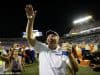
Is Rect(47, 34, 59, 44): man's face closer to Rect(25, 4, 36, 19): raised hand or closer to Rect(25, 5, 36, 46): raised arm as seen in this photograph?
Rect(25, 5, 36, 46): raised arm

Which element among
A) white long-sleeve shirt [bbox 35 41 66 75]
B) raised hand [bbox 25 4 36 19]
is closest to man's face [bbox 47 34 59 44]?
white long-sleeve shirt [bbox 35 41 66 75]

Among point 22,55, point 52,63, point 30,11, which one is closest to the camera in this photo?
point 30,11

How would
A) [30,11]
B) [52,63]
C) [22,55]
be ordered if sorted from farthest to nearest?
[22,55] → [52,63] → [30,11]

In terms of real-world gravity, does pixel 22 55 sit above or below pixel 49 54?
above

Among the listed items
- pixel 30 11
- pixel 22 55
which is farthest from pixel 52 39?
pixel 22 55

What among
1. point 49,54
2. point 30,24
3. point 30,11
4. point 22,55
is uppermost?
point 30,11

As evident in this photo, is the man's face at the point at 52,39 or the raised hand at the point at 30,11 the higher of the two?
the raised hand at the point at 30,11

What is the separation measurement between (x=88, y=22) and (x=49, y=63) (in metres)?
43.7

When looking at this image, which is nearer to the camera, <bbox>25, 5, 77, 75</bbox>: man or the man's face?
<bbox>25, 5, 77, 75</bbox>: man

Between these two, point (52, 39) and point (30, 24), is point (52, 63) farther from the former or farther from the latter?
point (30, 24)

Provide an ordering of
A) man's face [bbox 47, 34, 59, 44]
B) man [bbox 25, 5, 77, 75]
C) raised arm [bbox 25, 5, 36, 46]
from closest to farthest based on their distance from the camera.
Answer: raised arm [bbox 25, 5, 36, 46] < man [bbox 25, 5, 77, 75] < man's face [bbox 47, 34, 59, 44]

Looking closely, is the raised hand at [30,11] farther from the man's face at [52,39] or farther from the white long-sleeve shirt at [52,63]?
the white long-sleeve shirt at [52,63]

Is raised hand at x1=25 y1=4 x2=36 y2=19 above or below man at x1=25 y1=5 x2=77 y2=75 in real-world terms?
above

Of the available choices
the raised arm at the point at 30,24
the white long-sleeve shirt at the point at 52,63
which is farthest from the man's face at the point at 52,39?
the raised arm at the point at 30,24
